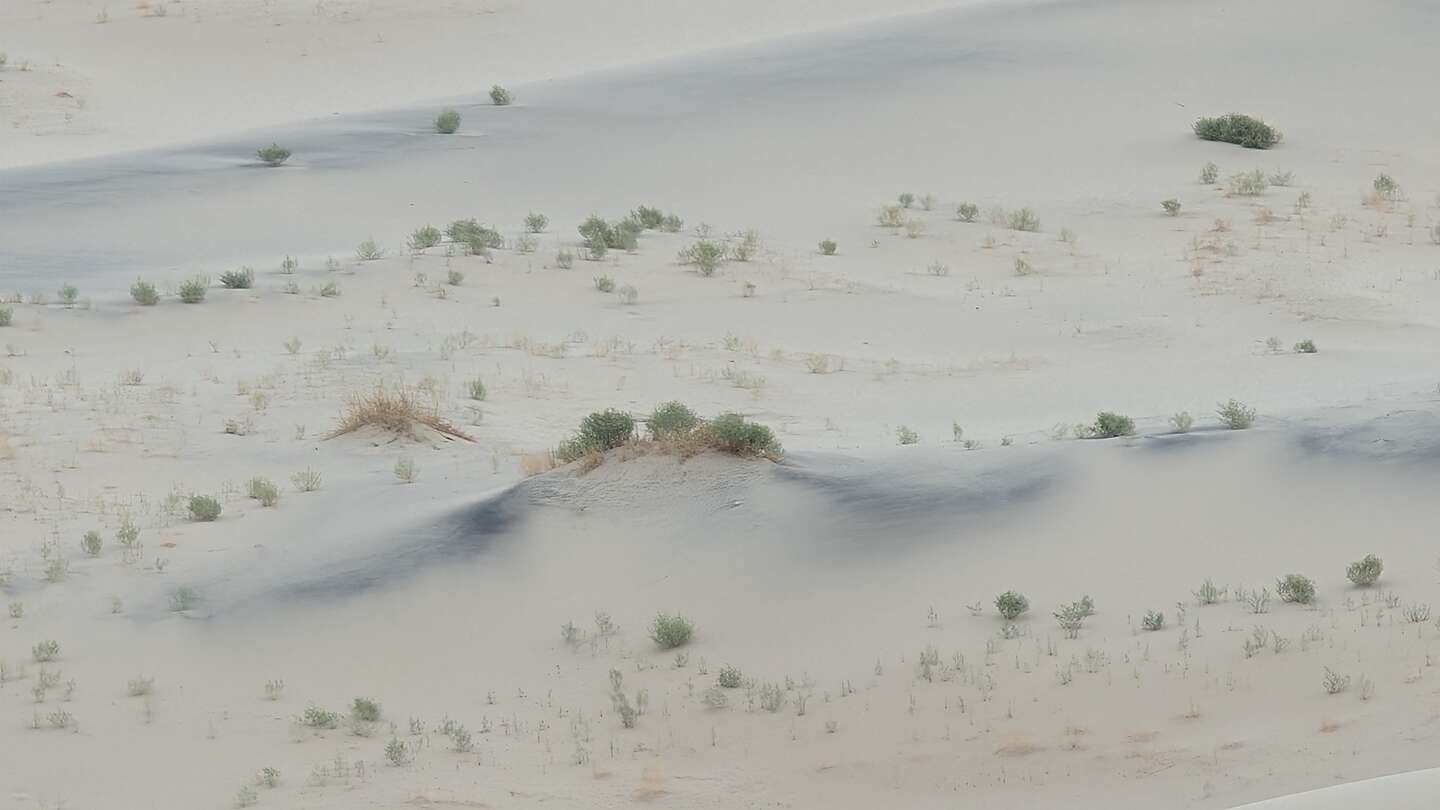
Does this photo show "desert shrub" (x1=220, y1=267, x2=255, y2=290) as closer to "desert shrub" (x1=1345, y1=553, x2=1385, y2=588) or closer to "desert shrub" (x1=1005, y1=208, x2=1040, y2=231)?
"desert shrub" (x1=1005, y1=208, x2=1040, y2=231)

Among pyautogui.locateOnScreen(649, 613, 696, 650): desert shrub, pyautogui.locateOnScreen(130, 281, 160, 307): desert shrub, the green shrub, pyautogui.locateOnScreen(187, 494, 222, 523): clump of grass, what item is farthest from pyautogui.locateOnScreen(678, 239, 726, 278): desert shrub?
pyautogui.locateOnScreen(649, 613, 696, 650): desert shrub

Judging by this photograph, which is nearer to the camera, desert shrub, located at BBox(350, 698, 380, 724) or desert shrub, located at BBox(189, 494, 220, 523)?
desert shrub, located at BBox(350, 698, 380, 724)

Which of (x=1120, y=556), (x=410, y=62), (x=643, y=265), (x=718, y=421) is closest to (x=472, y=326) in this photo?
(x=643, y=265)

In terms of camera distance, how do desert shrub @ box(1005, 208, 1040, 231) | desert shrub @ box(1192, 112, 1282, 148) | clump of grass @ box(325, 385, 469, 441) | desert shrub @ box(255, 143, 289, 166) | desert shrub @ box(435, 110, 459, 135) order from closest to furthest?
clump of grass @ box(325, 385, 469, 441), desert shrub @ box(1005, 208, 1040, 231), desert shrub @ box(255, 143, 289, 166), desert shrub @ box(1192, 112, 1282, 148), desert shrub @ box(435, 110, 459, 135)

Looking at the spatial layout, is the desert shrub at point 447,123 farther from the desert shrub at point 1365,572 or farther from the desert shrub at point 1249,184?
the desert shrub at point 1365,572

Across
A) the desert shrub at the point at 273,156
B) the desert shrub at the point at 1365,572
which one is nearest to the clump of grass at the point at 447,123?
the desert shrub at the point at 273,156

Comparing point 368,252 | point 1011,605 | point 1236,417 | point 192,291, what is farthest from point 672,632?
point 368,252

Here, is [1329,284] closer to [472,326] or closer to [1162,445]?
[1162,445]
